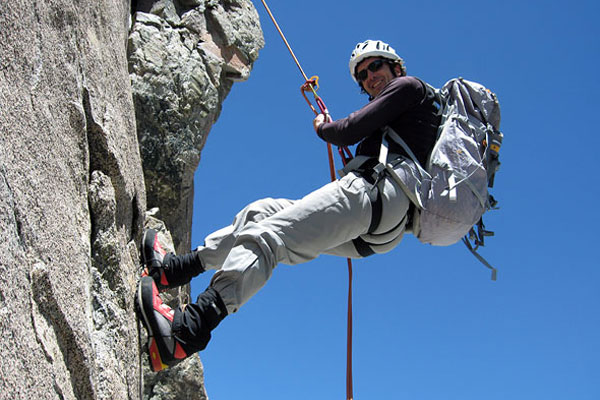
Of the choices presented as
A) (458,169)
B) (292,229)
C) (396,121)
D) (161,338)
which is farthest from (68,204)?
(458,169)

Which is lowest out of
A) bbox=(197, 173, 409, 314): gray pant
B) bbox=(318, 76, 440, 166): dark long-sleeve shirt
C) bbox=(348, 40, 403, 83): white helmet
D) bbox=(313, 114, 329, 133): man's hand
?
bbox=(197, 173, 409, 314): gray pant

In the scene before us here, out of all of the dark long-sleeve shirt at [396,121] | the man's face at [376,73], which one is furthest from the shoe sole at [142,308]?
the man's face at [376,73]

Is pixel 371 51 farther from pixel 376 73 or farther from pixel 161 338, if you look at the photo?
pixel 161 338

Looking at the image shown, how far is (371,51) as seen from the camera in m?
6.12

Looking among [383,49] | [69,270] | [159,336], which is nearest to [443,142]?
[383,49]

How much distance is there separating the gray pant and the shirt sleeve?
404 mm

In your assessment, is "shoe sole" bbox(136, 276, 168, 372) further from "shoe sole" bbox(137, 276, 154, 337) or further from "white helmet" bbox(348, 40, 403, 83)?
"white helmet" bbox(348, 40, 403, 83)

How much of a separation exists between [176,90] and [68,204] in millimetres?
4555

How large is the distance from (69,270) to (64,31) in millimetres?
1577

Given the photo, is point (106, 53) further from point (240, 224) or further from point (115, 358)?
point (115, 358)

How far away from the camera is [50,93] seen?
4.18 metres


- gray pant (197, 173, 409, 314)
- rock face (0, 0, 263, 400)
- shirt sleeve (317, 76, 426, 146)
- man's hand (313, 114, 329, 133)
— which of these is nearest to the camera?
rock face (0, 0, 263, 400)

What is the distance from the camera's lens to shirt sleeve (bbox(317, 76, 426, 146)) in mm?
5500

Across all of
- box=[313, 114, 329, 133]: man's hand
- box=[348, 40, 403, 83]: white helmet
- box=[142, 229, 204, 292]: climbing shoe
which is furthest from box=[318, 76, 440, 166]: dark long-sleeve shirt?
box=[142, 229, 204, 292]: climbing shoe
